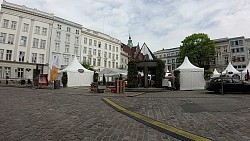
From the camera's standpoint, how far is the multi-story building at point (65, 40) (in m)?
48.3

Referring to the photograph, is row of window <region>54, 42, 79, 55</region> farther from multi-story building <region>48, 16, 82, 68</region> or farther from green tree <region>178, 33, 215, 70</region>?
green tree <region>178, 33, 215, 70</region>

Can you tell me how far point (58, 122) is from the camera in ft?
18.0

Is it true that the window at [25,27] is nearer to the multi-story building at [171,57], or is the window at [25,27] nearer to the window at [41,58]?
the window at [41,58]

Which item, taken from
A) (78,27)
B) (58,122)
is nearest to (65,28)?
(78,27)

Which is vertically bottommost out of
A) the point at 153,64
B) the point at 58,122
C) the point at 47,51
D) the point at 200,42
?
the point at 58,122

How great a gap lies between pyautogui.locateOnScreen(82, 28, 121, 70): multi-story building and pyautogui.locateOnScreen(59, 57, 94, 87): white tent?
26580mm

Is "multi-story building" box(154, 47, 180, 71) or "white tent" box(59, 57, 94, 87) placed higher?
"multi-story building" box(154, 47, 180, 71)

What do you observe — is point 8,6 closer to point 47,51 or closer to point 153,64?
point 47,51

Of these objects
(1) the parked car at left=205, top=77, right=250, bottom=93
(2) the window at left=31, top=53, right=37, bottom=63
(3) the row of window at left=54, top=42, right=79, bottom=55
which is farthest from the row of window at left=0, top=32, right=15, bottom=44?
(1) the parked car at left=205, top=77, right=250, bottom=93

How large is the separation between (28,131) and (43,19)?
1898 inches

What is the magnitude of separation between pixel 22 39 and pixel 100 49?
983 inches

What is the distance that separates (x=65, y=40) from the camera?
5112cm

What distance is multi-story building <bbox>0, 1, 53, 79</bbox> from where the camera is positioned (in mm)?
39969

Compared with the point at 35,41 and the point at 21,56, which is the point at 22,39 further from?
the point at 21,56
